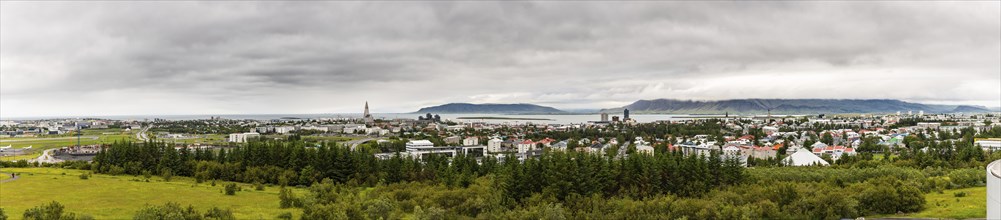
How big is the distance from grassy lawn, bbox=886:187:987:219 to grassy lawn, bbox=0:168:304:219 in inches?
1321

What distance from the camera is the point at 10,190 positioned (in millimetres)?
35031

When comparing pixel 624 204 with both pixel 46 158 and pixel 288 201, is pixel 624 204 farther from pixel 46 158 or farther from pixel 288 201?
pixel 46 158

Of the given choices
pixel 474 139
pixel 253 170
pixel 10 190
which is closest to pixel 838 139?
pixel 474 139

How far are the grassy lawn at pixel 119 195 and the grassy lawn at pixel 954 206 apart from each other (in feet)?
110

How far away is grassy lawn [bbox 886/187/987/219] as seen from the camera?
3031cm

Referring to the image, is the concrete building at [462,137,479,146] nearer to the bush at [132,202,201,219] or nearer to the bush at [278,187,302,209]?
the bush at [278,187,302,209]

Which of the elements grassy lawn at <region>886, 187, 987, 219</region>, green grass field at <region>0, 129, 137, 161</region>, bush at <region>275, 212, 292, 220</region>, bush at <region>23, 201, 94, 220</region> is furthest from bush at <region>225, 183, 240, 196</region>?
green grass field at <region>0, 129, 137, 161</region>

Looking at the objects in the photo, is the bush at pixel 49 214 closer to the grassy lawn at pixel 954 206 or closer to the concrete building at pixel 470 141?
the grassy lawn at pixel 954 206

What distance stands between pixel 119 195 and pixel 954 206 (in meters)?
47.9

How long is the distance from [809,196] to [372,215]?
77.6 feet

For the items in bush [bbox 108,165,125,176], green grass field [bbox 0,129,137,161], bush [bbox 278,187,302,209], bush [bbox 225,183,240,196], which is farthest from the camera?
green grass field [bbox 0,129,137,161]

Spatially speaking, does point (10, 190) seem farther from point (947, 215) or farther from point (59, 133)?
point (59, 133)

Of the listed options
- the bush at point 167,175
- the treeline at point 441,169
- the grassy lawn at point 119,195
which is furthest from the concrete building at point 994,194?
the bush at point 167,175

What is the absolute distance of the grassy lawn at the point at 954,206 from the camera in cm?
3031
